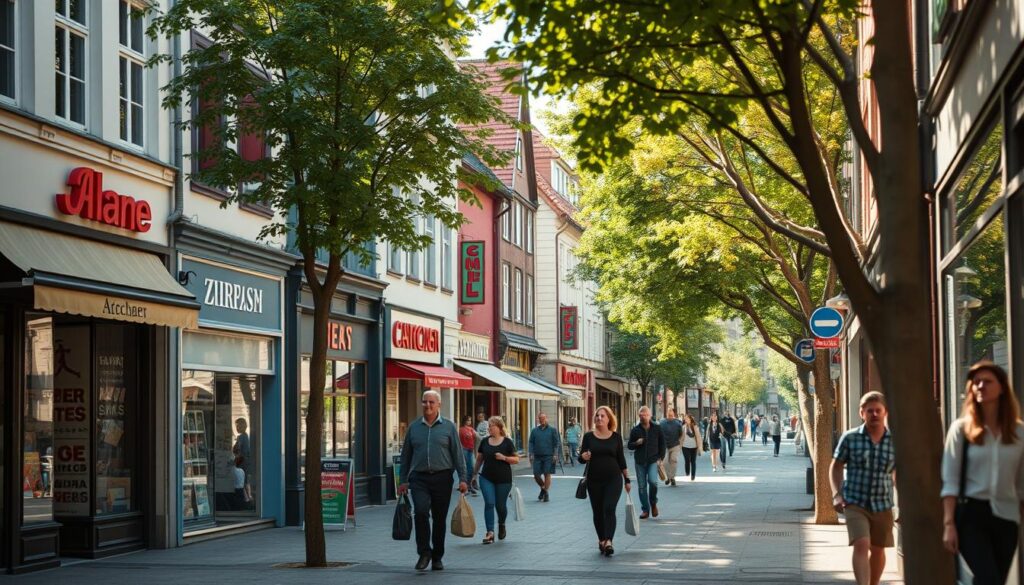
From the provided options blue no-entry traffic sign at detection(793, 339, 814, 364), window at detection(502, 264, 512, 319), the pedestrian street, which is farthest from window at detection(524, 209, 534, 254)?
blue no-entry traffic sign at detection(793, 339, 814, 364)

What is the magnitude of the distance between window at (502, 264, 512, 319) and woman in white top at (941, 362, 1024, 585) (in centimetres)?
3585

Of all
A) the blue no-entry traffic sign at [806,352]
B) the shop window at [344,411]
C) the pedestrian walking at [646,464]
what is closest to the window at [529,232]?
the shop window at [344,411]

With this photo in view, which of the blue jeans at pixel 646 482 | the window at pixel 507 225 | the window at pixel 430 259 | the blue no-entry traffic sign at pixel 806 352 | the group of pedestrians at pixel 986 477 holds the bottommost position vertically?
the blue jeans at pixel 646 482

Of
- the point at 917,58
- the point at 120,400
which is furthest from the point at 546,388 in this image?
the point at 917,58

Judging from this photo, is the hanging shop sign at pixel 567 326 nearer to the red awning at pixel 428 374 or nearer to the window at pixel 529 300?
the window at pixel 529 300

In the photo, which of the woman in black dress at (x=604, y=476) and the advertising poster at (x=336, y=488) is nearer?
the woman in black dress at (x=604, y=476)

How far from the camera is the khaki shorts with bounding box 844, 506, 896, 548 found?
1034 centimetres

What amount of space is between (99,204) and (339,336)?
9469 mm

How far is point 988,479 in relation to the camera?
698 cm

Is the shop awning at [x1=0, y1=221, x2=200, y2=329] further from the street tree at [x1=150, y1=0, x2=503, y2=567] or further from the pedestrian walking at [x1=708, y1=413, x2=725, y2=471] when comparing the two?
the pedestrian walking at [x1=708, y1=413, x2=725, y2=471]

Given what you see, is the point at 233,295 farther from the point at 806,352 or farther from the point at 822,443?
the point at 806,352

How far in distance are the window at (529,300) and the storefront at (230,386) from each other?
1027 inches

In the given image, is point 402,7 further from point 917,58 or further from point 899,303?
point 899,303

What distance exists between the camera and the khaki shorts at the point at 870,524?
10336 millimetres
